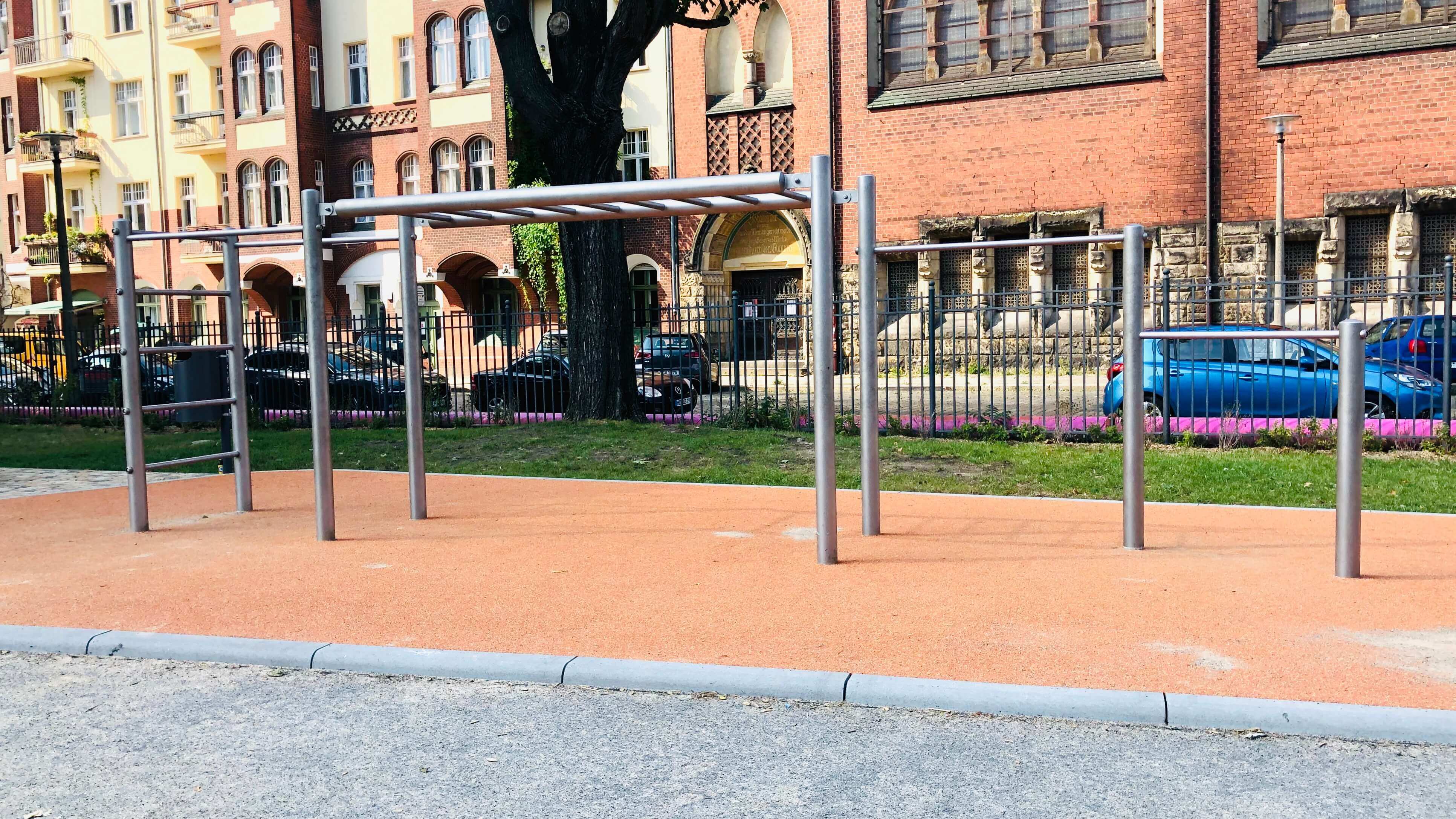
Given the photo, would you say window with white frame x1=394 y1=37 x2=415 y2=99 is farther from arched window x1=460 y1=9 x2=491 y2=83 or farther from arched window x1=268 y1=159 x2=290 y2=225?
arched window x1=268 y1=159 x2=290 y2=225

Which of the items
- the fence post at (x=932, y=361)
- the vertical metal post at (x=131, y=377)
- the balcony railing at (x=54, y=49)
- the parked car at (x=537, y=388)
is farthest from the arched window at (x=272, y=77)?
the vertical metal post at (x=131, y=377)

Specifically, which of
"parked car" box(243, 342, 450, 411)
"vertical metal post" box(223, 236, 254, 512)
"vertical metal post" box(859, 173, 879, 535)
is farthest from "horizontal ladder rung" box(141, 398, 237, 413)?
"parked car" box(243, 342, 450, 411)

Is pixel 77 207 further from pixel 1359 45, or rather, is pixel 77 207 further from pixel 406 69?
pixel 1359 45

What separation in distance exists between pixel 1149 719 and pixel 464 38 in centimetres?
3447

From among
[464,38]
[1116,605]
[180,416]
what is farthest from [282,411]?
[464,38]

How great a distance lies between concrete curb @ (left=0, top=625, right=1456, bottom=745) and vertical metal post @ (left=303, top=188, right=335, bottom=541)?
2479 millimetres

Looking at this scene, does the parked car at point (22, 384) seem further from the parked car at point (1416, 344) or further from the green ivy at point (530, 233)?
the parked car at point (1416, 344)

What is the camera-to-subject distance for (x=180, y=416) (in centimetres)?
1669

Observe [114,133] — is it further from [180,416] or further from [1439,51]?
[1439,51]

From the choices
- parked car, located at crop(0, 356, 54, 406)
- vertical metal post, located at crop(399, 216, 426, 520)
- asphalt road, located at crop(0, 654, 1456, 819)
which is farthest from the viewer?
parked car, located at crop(0, 356, 54, 406)

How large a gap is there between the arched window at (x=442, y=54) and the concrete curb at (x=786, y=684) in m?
32.3

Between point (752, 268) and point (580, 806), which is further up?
point (752, 268)

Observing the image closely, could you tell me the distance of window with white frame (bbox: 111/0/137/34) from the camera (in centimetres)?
4288

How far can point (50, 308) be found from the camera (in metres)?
39.6
